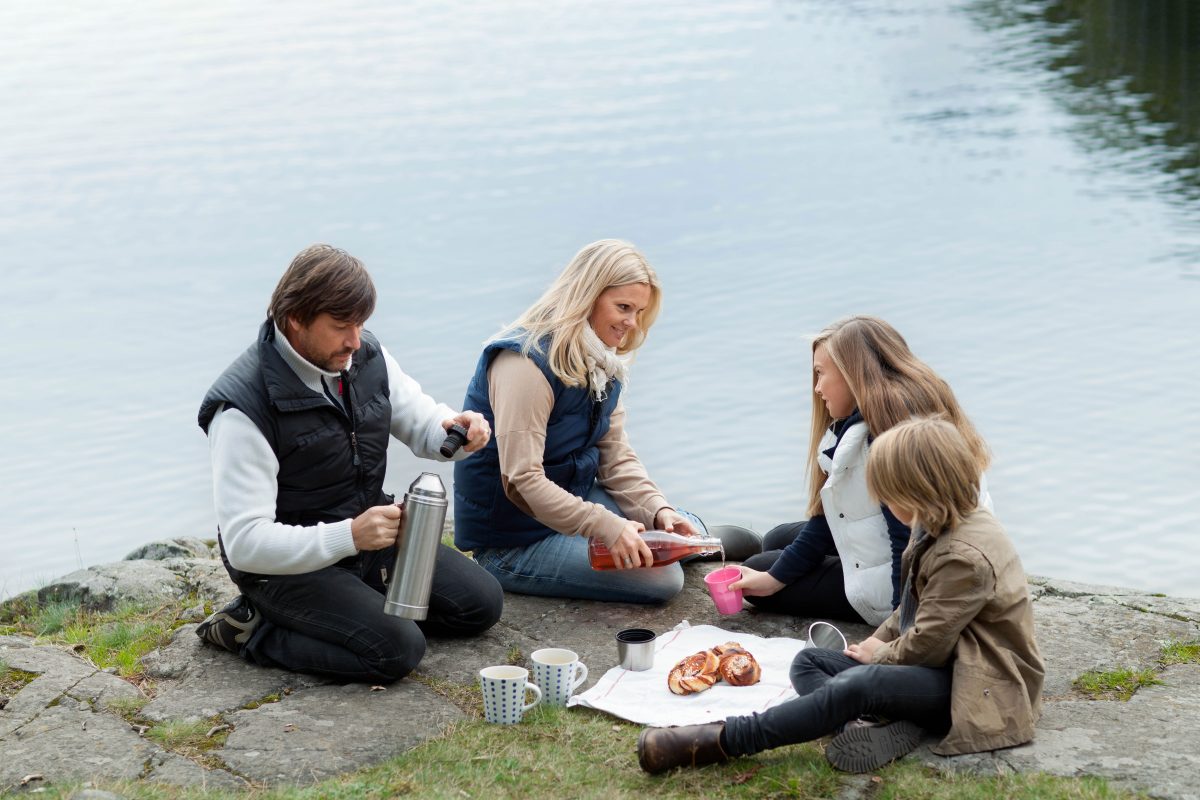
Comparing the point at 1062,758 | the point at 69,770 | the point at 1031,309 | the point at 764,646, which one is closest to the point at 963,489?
the point at 1062,758

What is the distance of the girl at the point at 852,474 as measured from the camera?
13.3 feet

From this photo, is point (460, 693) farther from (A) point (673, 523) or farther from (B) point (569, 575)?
(A) point (673, 523)

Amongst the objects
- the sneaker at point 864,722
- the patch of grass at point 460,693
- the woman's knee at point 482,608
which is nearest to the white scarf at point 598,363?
the woman's knee at point 482,608

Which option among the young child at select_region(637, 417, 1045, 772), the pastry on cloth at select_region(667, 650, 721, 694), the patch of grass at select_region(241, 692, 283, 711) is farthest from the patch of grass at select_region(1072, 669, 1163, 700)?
the patch of grass at select_region(241, 692, 283, 711)

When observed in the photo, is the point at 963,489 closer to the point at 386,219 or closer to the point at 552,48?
the point at 386,219

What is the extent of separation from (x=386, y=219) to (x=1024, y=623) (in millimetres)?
8831

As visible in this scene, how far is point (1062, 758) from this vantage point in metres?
3.38

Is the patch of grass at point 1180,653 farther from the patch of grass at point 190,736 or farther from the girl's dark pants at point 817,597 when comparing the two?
the patch of grass at point 190,736

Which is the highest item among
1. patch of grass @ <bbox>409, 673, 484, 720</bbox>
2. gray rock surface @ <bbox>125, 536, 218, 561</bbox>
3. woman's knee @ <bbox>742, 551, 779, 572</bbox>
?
woman's knee @ <bbox>742, 551, 779, 572</bbox>

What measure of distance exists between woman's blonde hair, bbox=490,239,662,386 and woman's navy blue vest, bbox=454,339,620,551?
0.13 metres

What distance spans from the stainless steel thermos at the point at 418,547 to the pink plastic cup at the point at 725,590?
3.20ft

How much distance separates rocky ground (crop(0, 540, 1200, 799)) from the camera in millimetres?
3449

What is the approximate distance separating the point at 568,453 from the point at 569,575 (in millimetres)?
423

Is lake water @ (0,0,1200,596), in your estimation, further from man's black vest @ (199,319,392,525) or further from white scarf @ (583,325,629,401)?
man's black vest @ (199,319,392,525)
